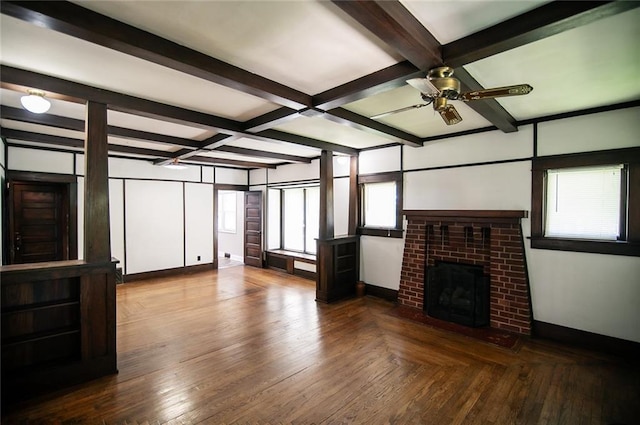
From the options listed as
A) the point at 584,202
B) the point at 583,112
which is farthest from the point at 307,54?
the point at 584,202

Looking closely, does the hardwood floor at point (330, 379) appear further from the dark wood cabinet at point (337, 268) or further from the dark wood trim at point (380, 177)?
the dark wood trim at point (380, 177)

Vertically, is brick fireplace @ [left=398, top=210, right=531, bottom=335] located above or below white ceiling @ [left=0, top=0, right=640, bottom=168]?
below

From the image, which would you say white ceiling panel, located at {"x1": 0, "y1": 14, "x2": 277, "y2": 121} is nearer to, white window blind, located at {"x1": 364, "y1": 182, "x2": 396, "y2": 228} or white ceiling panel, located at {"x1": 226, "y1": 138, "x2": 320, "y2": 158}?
white ceiling panel, located at {"x1": 226, "y1": 138, "x2": 320, "y2": 158}

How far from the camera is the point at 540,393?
8.27 ft

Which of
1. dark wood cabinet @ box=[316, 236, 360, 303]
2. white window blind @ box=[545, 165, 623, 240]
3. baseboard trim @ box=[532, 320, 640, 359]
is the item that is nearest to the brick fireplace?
baseboard trim @ box=[532, 320, 640, 359]

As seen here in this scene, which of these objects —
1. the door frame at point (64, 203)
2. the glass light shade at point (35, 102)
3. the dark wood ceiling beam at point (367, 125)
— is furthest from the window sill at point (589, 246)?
the door frame at point (64, 203)

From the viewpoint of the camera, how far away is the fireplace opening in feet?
13.0

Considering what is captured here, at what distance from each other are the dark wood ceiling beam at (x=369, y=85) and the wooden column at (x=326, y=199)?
2253 millimetres

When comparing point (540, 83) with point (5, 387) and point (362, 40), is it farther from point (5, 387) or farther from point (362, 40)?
point (5, 387)

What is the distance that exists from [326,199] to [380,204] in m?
1.01

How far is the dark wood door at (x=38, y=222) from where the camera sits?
5152 millimetres

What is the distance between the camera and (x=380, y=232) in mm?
5227

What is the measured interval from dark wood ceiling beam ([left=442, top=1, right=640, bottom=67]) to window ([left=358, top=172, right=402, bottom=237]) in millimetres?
3105

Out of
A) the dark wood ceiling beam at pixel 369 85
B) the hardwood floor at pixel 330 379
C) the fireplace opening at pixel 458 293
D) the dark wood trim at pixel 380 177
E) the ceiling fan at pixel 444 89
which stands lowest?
the hardwood floor at pixel 330 379
